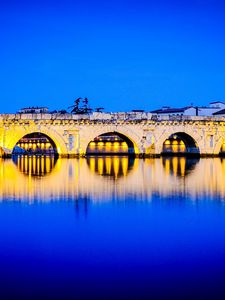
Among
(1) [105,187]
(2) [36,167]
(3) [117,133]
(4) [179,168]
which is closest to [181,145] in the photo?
(3) [117,133]

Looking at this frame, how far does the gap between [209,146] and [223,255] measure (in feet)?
99.6

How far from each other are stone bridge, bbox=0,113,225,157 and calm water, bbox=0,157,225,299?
18.5 meters

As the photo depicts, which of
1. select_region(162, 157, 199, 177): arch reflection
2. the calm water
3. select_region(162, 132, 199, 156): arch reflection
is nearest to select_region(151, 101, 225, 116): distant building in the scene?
select_region(162, 132, 199, 156): arch reflection

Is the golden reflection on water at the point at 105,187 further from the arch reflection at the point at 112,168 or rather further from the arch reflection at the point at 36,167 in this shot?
the arch reflection at the point at 36,167

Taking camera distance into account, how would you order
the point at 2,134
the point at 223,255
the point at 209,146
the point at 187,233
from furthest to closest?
the point at 209,146 < the point at 2,134 < the point at 187,233 < the point at 223,255

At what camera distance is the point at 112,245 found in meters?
7.33

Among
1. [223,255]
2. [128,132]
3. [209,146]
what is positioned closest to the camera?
[223,255]

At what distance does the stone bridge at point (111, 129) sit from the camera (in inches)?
1248

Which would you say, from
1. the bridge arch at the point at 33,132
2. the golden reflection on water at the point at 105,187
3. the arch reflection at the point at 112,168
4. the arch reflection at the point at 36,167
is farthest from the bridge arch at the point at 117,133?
the golden reflection on water at the point at 105,187

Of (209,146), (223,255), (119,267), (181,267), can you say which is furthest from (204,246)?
(209,146)

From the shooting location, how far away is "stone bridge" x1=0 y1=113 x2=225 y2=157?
1248 inches

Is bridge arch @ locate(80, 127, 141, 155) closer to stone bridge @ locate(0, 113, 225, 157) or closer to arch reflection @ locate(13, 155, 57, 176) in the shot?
stone bridge @ locate(0, 113, 225, 157)

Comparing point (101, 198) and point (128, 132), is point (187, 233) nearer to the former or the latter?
point (101, 198)

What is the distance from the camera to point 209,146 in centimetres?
3659
